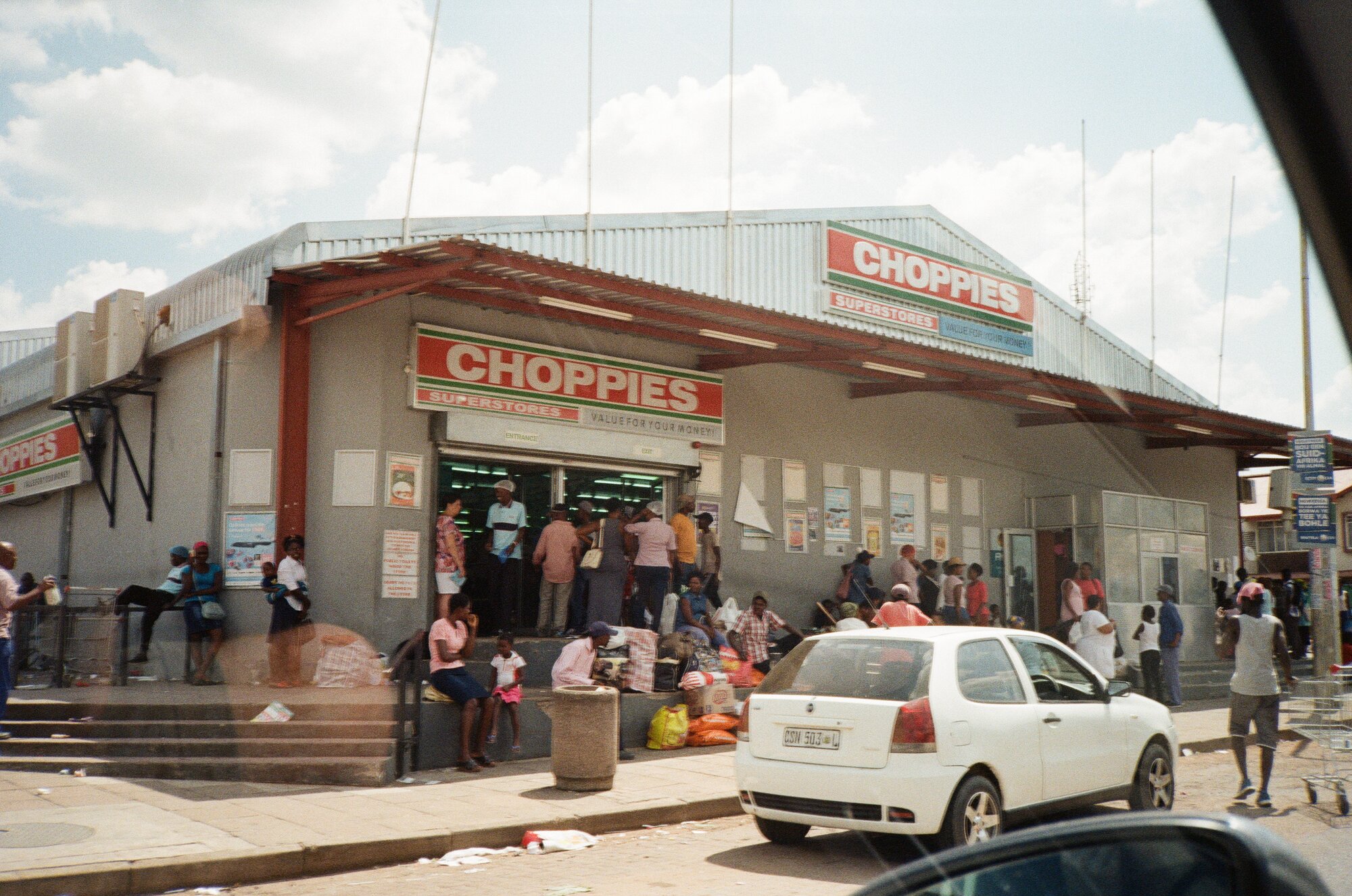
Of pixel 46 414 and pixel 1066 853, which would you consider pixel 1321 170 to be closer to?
pixel 1066 853

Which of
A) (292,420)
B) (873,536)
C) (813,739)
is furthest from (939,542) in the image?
(813,739)

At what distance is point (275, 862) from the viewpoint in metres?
7.79

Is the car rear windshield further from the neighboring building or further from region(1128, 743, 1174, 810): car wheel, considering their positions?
the neighboring building

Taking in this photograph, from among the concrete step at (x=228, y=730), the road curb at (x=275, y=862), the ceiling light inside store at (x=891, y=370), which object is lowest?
the road curb at (x=275, y=862)

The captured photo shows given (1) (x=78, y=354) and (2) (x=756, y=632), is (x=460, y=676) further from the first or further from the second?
(1) (x=78, y=354)

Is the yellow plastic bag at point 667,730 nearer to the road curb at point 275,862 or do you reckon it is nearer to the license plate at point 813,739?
the road curb at point 275,862

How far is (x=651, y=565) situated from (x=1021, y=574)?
10426 mm

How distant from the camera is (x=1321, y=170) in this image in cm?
323

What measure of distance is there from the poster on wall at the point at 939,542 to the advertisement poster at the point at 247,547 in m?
11.7

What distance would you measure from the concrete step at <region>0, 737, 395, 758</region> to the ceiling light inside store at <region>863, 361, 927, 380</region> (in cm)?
978

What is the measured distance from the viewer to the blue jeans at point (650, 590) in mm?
15398

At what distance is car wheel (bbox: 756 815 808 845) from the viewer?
8602mm

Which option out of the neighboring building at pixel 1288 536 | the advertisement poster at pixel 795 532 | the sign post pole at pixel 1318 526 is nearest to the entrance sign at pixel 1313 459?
the sign post pole at pixel 1318 526

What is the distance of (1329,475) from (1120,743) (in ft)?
33.6
